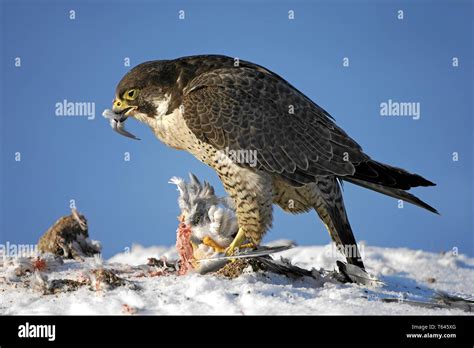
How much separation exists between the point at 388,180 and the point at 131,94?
9.74 feet

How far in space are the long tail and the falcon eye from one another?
249 centimetres

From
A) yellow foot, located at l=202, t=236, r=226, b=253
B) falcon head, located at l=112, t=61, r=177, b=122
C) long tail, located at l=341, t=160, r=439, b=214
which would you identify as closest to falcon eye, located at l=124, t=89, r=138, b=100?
falcon head, located at l=112, t=61, r=177, b=122

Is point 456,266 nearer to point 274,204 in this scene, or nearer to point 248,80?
Result: point 274,204

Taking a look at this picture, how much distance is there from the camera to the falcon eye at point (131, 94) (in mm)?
6918

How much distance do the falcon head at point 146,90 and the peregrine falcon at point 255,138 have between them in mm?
11

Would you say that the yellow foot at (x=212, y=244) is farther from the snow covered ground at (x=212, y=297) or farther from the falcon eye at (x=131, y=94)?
the falcon eye at (x=131, y=94)

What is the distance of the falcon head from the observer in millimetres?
6875

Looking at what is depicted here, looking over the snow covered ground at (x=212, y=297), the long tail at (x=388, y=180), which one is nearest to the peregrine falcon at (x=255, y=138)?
the long tail at (x=388, y=180)

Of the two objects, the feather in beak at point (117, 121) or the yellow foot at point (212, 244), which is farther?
the feather in beak at point (117, 121)

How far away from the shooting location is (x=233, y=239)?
6.69 meters

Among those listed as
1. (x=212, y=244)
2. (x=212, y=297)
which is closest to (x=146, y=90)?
(x=212, y=244)
